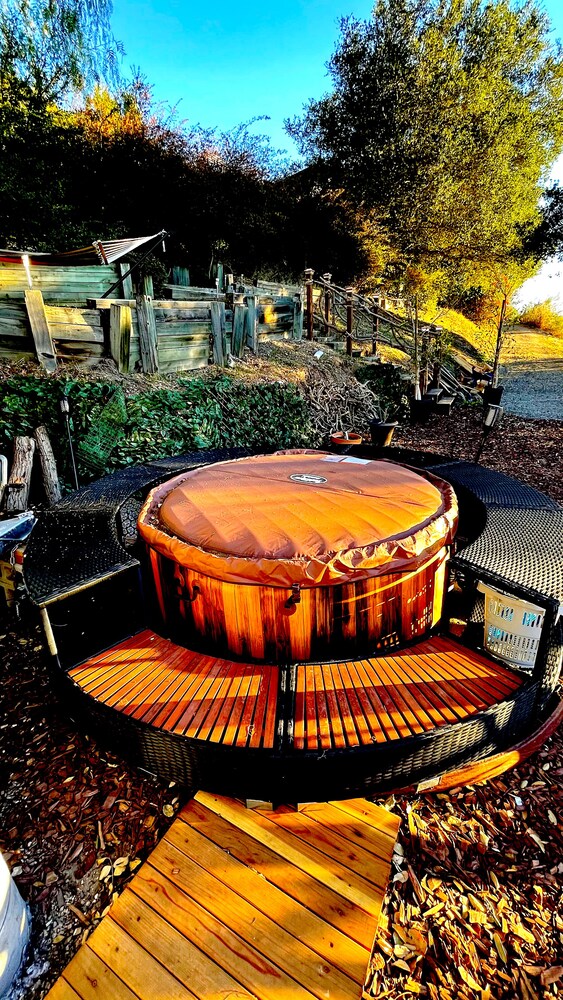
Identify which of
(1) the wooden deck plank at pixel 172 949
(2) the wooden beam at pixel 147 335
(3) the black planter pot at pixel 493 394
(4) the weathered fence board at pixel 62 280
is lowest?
(1) the wooden deck plank at pixel 172 949

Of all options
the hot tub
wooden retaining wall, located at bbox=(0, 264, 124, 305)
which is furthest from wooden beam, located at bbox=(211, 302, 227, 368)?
the hot tub

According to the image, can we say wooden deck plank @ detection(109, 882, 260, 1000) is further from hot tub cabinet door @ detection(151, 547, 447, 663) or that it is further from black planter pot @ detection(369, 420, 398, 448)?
Result: black planter pot @ detection(369, 420, 398, 448)

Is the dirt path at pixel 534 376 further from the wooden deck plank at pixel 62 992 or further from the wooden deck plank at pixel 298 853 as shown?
the wooden deck plank at pixel 62 992

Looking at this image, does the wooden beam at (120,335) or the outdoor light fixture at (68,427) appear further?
the wooden beam at (120,335)

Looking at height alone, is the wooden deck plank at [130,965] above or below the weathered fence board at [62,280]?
below

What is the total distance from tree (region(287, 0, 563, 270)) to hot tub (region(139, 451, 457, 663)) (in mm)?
11890

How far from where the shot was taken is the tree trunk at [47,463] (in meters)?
5.23

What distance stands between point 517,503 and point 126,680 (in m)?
3.04

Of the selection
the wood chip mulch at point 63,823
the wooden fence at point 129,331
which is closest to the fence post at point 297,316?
the wooden fence at point 129,331

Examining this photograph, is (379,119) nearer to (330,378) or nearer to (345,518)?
(330,378)

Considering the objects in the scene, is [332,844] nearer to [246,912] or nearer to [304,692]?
[246,912]

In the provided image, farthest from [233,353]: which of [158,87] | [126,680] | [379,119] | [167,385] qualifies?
[158,87]

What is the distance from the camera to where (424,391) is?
39.7 feet

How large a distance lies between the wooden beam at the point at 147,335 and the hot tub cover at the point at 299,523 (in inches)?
141
